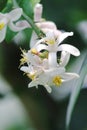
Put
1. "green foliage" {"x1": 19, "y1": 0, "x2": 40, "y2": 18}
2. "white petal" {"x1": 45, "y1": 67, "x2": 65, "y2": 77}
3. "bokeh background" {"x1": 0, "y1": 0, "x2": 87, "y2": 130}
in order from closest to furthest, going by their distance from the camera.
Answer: "white petal" {"x1": 45, "y1": 67, "x2": 65, "y2": 77}
"green foliage" {"x1": 19, "y1": 0, "x2": 40, "y2": 18}
"bokeh background" {"x1": 0, "y1": 0, "x2": 87, "y2": 130}

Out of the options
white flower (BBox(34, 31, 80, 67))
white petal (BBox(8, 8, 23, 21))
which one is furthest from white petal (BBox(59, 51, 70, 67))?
white petal (BBox(8, 8, 23, 21))

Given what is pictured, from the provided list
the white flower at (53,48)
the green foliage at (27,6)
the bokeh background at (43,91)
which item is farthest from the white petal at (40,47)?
the bokeh background at (43,91)

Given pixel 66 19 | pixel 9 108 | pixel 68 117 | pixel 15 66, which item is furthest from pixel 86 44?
pixel 68 117

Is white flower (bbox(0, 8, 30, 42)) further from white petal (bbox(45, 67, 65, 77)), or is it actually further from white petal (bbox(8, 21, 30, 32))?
white petal (bbox(45, 67, 65, 77))

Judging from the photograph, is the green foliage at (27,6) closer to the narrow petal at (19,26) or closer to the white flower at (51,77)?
the narrow petal at (19,26)

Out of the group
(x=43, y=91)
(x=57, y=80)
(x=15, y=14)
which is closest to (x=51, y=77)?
(x=57, y=80)

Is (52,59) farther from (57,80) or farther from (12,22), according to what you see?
(12,22)
